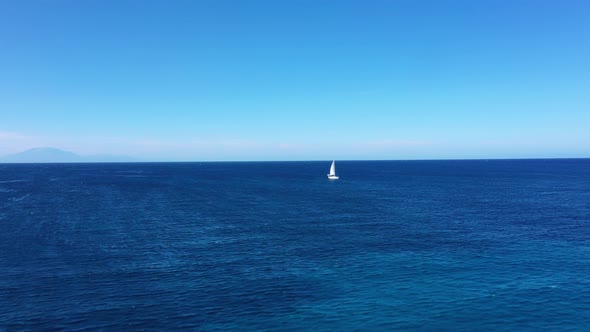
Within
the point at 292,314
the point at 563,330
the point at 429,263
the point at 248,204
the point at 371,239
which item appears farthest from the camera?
the point at 248,204

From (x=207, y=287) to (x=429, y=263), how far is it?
34.2m

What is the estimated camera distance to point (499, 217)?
10412 centimetres

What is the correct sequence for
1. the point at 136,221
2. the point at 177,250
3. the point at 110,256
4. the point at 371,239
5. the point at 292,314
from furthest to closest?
the point at 136,221, the point at 371,239, the point at 177,250, the point at 110,256, the point at 292,314

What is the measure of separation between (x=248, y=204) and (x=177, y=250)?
61.1 metres

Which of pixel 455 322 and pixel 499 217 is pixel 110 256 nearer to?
pixel 455 322

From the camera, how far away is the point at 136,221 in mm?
100625

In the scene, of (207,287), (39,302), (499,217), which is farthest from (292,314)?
(499,217)

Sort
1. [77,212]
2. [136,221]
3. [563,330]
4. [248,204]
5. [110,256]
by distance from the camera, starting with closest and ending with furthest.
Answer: [563,330], [110,256], [136,221], [77,212], [248,204]

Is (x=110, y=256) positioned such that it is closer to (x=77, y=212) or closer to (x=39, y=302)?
(x=39, y=302)

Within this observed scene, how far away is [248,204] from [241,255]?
64.9 m

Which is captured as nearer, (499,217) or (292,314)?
(292,314)

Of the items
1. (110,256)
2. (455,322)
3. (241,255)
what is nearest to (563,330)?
(455,322)

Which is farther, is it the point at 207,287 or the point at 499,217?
the point at 499,217

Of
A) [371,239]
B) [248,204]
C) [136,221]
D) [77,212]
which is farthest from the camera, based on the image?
[248,204]
